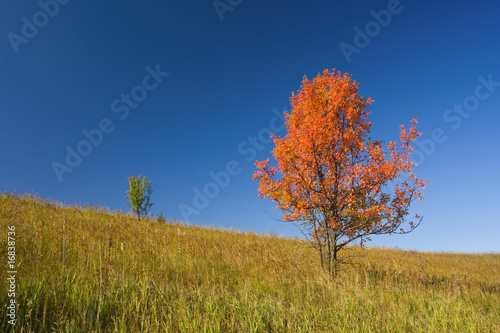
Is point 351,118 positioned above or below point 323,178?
above

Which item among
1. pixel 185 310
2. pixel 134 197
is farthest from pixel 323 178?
pixel 134 197

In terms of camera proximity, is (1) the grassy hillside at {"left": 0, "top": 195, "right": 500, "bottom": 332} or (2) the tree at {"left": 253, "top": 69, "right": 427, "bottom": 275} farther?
(2) the tree at {"left": 253, "top": 69, "right": 427, "bottom": 275}

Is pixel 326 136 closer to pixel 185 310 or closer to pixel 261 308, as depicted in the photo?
pixel 261 308

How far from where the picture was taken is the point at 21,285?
4.30 m

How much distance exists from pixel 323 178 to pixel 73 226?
919 centimetres

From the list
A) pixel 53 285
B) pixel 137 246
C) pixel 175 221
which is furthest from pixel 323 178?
pixel 175 221

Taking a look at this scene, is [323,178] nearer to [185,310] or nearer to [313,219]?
[313,219]

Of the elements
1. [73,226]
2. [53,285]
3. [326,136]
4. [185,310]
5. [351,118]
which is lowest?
[185,310]

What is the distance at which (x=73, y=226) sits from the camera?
9789 mm

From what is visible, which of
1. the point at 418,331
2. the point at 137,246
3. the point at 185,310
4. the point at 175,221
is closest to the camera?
the point at 418,331

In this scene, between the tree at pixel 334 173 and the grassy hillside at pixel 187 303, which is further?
the tree at pixel 334 173

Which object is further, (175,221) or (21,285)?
(175,221)

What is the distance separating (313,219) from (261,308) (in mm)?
4434

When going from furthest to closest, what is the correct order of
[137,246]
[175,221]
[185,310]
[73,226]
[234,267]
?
[175,221]
[73,226]
[137,246]
[234,267]
[185,310]
